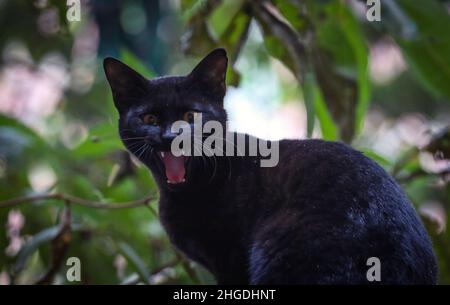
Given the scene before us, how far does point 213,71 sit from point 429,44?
3.31 feet

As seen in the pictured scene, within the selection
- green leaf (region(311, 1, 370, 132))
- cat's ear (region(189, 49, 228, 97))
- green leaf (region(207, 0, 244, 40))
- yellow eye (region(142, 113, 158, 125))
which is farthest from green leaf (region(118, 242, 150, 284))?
green leaf (region(311, 1, 370, 132))

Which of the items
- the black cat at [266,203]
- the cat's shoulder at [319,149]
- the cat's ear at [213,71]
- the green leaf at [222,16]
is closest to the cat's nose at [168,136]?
the black cat at [266,203]

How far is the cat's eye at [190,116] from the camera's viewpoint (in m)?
2.23

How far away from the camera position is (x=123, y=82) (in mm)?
2242

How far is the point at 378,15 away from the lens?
2.53 m

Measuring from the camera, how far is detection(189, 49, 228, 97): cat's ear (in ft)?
7.21

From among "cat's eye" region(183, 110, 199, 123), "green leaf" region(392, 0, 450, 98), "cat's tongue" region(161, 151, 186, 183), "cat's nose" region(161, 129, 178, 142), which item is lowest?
"cat's tongue" region(161, 151, 186, 183)

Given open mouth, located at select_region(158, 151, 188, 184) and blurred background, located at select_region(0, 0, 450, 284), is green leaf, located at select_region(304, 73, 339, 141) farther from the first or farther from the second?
open mouth, located at select_region(158, 151, 188, 184)

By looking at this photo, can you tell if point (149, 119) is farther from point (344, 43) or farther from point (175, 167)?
point (344, 43)

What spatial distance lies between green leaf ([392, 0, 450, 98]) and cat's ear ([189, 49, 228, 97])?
2.53ft

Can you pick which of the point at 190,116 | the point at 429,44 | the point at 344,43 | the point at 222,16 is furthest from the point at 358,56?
the point at 190,116

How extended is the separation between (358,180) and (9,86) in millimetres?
3961
